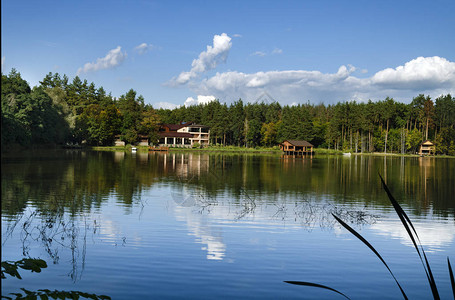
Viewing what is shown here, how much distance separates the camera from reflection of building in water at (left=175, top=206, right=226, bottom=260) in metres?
11.7

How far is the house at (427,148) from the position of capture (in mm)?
114625

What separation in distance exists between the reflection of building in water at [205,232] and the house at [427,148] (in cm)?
11096

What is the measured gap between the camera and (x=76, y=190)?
24.5 meters

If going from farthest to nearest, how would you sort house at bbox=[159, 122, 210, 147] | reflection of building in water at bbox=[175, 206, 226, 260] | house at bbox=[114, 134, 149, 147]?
house at bbox=[159, 122, 210, 147], house at bbox=[114, 134, 149, 147], reflection of building in water at bbox=[175, 206, 226, 260]

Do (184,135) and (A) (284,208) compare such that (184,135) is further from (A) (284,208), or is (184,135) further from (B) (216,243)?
(B) (216,243)

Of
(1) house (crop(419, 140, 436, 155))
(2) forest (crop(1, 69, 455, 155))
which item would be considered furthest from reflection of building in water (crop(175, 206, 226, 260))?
(1) house (crop(419, 140, 436, 155))

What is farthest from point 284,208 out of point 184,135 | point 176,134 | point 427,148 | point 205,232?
point 427,148

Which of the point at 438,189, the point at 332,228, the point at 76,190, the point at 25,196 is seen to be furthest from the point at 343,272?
the point at 438,189

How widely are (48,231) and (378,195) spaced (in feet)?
66.2

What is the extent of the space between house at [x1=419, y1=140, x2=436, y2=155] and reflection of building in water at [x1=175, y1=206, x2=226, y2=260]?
110958mm

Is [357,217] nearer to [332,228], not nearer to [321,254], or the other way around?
[332,228]

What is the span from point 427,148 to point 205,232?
116 meters

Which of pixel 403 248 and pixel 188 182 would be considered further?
pixel 188 182

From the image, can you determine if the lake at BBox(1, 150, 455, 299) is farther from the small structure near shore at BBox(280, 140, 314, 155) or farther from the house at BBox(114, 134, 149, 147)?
the house at BBox(114, 134, 149, 147)
